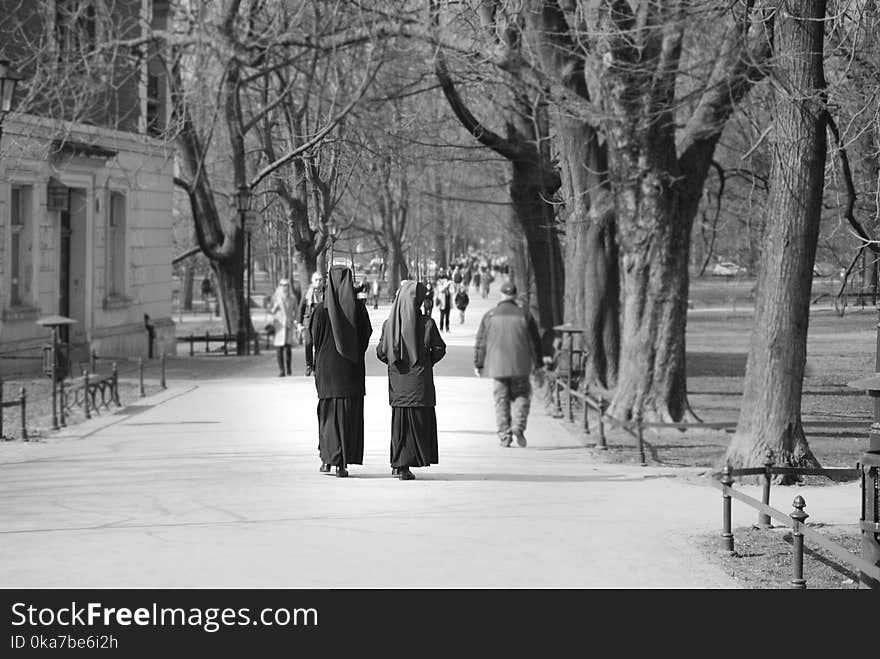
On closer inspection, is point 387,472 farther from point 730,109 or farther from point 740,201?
point 740,201

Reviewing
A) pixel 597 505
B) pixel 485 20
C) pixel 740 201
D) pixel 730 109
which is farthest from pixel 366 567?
pixel 740 201

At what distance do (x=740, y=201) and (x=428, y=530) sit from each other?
32863 mm

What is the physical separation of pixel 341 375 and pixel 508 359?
3.63 m

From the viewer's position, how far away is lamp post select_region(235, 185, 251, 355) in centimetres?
3584

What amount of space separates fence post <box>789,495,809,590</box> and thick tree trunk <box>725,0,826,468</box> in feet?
20.5

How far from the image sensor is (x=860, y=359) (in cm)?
3869

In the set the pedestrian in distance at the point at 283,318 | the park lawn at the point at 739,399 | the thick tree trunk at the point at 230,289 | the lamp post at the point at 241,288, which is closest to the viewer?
the park lawn at the point at 739,399

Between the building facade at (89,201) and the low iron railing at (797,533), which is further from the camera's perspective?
the building facade at (89,201)

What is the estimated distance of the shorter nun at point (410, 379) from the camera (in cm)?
1433

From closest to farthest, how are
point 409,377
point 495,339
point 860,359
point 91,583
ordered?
1. point 91,583
2. point 409,377
3. point 495,339
4. point 860,359

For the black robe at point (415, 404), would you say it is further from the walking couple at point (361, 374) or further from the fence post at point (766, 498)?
the fence post at point (766, 498)

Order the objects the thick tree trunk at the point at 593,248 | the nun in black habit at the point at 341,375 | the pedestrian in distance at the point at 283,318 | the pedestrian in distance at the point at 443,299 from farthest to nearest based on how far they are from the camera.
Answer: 1. the pedestrian in distance at the point at 443,299
2. the pedestrian in distance at the point at 283,318
3. the thick tree trunk at the point at 593,248
4. the nun in black habit at the point at 341,375

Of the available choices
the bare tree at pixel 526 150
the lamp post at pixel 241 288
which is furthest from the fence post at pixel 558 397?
the lamp post at pixel 241 288

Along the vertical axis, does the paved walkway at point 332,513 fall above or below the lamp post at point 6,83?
below
